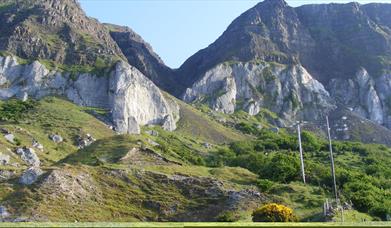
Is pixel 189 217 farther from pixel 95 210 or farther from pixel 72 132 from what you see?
pixel 72 132

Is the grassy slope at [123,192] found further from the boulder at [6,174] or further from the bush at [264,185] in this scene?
the boulder at [6,174]

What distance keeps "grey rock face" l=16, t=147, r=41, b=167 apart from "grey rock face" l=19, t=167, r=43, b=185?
197 ft

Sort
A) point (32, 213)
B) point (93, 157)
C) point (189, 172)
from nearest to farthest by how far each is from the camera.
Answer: point (32, 213) → point (189, 172) → point (93, 157)

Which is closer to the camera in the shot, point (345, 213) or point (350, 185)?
point (345, 213)

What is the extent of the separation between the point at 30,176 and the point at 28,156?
2555 inches

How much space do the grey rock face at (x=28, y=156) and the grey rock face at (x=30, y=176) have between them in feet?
197

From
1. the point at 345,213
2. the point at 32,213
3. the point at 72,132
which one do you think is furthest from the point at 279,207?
the point at 72,132

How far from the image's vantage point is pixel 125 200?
91250mm

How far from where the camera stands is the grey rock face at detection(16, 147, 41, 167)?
147m

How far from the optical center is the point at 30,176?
87125mm

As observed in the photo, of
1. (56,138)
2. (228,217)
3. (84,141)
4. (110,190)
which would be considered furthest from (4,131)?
(228,217)

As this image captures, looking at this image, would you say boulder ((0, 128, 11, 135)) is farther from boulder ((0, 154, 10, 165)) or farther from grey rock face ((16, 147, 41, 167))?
boulder ((0, 154, 10, 165))

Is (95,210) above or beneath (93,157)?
beneath

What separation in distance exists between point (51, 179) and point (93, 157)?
2936 cm
